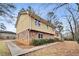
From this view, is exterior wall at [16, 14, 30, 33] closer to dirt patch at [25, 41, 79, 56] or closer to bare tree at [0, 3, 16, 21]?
bare tree at [0, 3, 16, 21]

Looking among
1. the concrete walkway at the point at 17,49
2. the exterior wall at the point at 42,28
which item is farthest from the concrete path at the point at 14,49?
the exterior wall at the point at 42,28

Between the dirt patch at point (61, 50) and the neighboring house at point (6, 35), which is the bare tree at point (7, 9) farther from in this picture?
the dirt patch at point (61, 50)

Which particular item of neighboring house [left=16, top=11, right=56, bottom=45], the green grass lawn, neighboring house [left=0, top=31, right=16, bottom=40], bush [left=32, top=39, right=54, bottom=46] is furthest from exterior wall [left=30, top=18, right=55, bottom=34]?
the green grass lawn

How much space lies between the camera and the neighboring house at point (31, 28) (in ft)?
6.35

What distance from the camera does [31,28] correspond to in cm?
194

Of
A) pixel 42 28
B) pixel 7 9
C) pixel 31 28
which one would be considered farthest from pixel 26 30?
pixel 7 9

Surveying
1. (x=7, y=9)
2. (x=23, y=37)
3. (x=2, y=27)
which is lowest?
(x=23, y=37)

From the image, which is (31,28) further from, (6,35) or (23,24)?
(6,35)

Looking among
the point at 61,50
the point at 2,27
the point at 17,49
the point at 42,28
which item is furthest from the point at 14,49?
the point at 61,50

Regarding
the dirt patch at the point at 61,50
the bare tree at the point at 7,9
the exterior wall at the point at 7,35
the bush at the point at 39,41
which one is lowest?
the dirt patch at the point at 61,50

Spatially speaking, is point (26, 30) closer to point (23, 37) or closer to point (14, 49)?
point (23, 37)

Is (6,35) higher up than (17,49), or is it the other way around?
(6,35)

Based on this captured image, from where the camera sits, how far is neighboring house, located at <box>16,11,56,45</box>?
194 centimetres

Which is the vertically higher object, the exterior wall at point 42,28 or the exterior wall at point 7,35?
the exterior wall at point 42,28
